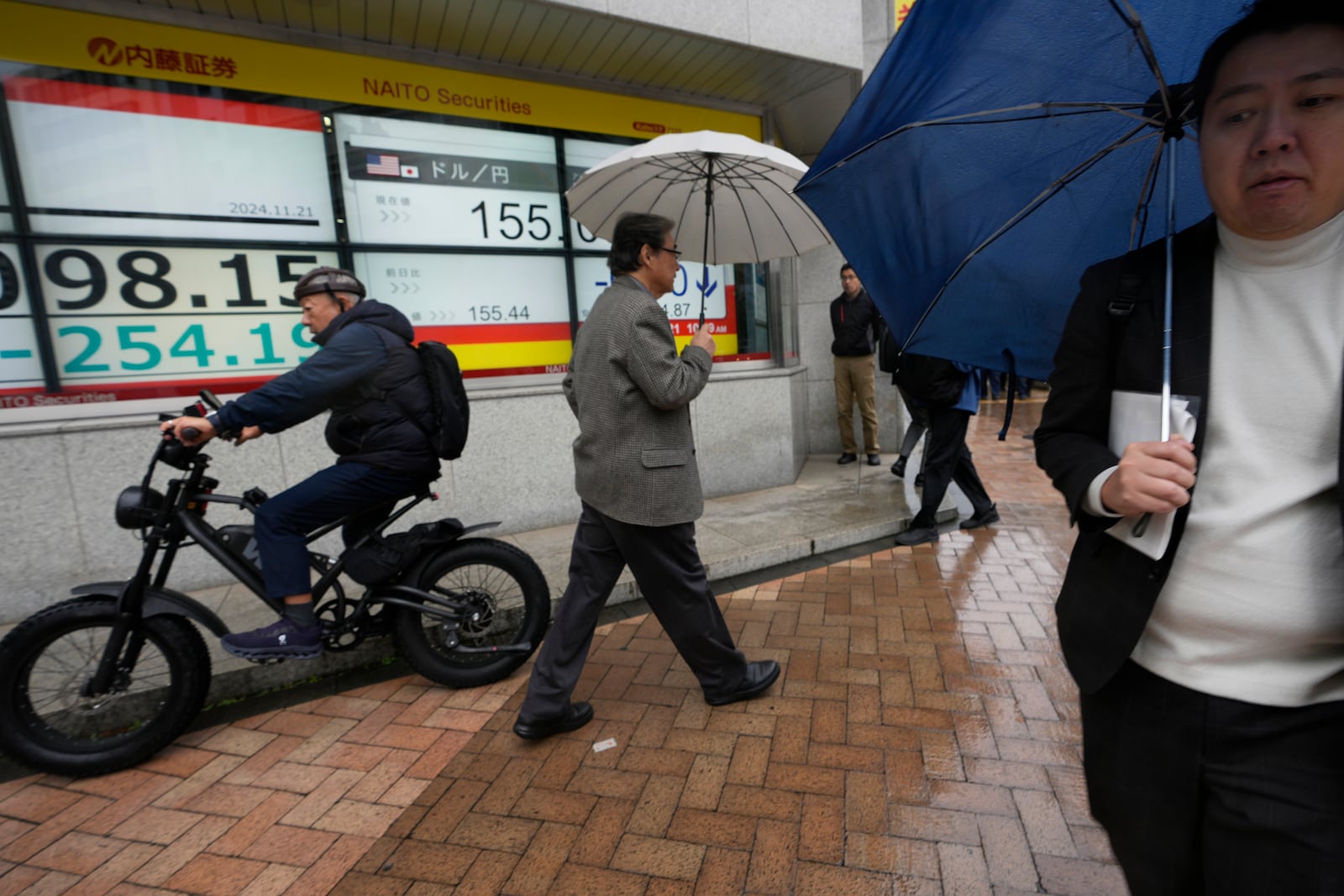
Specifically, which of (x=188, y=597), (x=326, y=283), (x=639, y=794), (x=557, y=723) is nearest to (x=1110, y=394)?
(x=639, y=794)

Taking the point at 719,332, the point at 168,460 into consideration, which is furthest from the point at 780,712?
the point at 719,332

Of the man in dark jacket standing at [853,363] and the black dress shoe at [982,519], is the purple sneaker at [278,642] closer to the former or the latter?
the black dress shoe at [982,519]

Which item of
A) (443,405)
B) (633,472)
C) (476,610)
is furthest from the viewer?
(476,610)

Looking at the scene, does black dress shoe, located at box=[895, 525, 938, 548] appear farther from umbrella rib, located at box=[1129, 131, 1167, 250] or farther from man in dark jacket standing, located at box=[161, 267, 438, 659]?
umbrella rib, located at box=[1129, 131, 1167, 250]

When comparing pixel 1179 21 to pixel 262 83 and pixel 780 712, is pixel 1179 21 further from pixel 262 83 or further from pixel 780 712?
pixel 262 83

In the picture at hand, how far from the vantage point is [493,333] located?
18.6 feet

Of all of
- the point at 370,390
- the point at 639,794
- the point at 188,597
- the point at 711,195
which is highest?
the point at 711,195

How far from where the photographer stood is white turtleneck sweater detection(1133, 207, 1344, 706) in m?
1.07

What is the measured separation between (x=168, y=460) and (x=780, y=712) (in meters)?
2.69

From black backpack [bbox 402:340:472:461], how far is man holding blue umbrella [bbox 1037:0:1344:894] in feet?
8.30

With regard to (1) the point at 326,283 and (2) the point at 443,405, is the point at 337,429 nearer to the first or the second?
(2) the point at 443,405

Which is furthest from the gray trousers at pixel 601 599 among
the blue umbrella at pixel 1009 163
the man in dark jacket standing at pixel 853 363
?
the man in dark jacket standing at pixel 853 363

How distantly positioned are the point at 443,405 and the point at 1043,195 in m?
2.45

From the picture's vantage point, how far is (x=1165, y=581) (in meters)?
1.20
